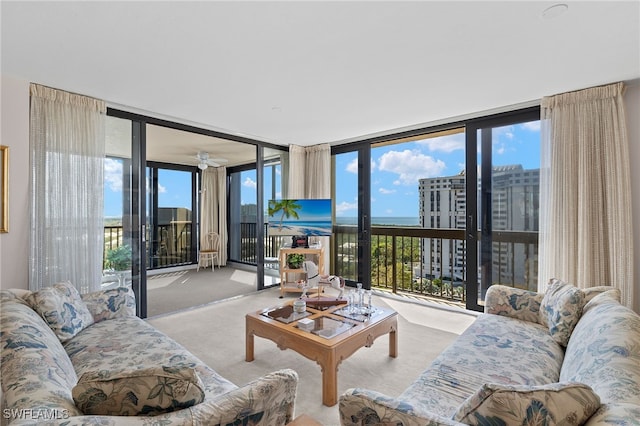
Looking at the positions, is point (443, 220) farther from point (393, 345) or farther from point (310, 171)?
point (393, 345)

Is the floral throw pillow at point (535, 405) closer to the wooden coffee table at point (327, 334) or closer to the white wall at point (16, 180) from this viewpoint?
the wooden coffee table at point (327, 334)

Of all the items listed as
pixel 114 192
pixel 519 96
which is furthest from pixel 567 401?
pixel 114 192

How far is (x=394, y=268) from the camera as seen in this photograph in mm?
4996

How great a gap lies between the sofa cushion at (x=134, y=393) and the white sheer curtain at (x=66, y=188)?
8.39 ft

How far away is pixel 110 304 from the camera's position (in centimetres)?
243

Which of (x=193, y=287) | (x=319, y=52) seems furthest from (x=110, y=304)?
(x=193, y=287)

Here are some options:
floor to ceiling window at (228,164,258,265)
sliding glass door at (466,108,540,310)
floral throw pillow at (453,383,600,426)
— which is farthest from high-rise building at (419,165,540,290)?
floor to ceiling window at (228,164,258,265)

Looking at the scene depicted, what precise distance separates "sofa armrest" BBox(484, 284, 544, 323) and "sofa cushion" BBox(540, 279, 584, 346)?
0.51 feet

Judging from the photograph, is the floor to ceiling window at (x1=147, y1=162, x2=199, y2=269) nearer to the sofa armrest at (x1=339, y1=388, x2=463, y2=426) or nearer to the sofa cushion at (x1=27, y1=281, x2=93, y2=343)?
the sofa cushion at (x1=27, y1=281, x2=93, y2=343)

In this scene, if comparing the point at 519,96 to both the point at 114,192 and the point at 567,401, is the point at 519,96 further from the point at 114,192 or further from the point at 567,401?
the point at 114,192

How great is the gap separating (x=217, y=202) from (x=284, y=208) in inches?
118

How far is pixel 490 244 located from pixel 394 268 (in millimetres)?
1643

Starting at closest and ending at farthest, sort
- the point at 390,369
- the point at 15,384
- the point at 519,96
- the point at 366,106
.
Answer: the point at 15,384
the point at 390,369
the point at 519,96
the point at 366,106

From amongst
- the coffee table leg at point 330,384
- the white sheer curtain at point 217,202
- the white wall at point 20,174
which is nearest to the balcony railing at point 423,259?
the white wall at point 20,174
